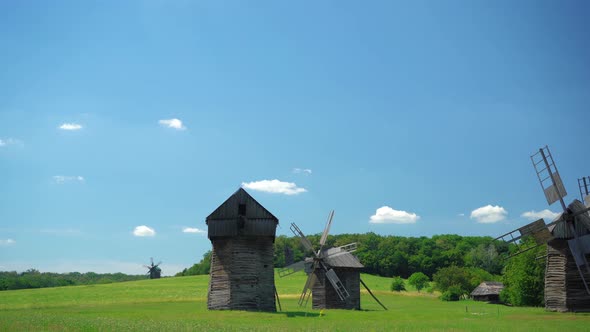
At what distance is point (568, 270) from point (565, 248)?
1.68 m

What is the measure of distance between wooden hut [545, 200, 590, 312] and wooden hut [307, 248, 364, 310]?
Result: 17051mm

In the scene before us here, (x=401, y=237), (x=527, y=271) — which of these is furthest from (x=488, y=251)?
(x=527, y=271)

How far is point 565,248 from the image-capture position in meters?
38.5

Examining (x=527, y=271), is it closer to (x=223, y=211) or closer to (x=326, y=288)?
(x=326, y=288)

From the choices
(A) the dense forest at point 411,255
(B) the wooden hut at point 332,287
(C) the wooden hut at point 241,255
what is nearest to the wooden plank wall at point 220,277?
(C) the wooden hut at point 241,255

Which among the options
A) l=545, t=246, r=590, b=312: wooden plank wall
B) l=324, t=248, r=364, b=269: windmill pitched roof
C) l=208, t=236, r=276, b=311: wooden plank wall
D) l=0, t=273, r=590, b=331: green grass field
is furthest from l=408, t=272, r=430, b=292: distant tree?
l=208, t=236, r=276, b=311: wooden plank wall

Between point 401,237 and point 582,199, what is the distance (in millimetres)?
97949

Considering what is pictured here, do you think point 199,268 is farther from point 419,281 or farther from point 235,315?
point 235,315

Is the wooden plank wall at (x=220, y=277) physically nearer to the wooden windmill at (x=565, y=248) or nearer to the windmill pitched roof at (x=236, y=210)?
the windmill pitched roof at (x=236, y=210)

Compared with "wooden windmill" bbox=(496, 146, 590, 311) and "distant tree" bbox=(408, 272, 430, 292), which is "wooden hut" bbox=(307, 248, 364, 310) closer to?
"wooden windmill" bbox=(496, 146, 590, 311)

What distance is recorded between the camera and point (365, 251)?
129 m

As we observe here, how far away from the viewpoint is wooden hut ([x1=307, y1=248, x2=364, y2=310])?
46594 mm

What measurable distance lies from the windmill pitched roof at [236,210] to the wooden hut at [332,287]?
11370 mm

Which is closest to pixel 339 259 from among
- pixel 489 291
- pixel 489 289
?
pixel 489 291
